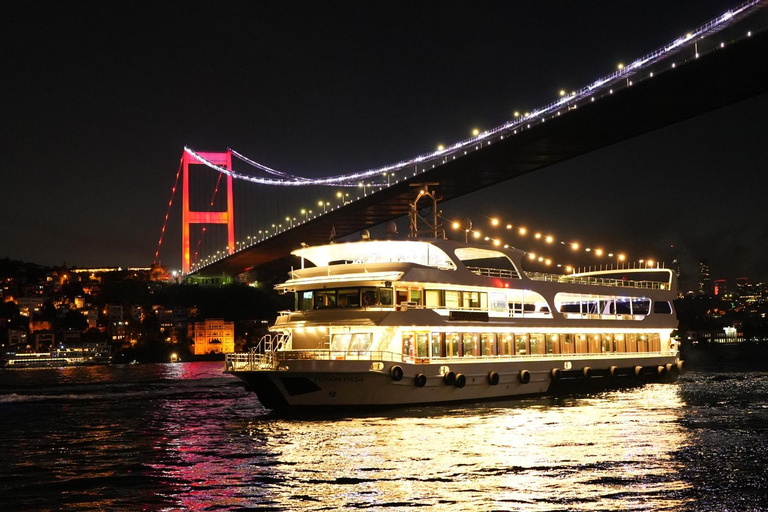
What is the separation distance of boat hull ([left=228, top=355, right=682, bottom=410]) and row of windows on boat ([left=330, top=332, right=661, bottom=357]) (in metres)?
0.52

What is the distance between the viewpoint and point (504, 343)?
29141mm

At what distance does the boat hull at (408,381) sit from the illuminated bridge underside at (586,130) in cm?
1707

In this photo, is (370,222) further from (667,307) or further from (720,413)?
(720,413)

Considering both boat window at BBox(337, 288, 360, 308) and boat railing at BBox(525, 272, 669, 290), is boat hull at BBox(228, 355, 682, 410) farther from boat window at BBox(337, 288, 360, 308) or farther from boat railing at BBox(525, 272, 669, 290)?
boat railing at BBox(525, 272, 669, 290)

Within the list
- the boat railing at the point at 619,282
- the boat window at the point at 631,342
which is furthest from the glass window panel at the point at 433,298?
the boat window at the point at 631,342

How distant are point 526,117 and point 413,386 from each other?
3692cm

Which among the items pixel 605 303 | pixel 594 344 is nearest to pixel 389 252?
pixel 594 344

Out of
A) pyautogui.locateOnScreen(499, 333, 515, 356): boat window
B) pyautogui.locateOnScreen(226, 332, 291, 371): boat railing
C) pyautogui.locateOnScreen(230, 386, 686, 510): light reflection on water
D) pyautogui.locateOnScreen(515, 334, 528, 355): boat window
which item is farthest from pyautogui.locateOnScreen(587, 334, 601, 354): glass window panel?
pyautogui.locateOnScreen(226, 332, 291, 371): boat railing

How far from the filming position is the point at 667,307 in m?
38.4

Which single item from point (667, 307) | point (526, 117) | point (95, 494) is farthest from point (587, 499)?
point (526, 117)

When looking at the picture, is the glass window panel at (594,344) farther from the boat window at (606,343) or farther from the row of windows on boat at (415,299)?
the row of windows on boat at (415,299)

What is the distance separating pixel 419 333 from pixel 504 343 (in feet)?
14.9

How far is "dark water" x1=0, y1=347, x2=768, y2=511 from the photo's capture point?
13508 millimetres

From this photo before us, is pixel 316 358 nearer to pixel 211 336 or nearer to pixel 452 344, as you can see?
pixel 452 344
